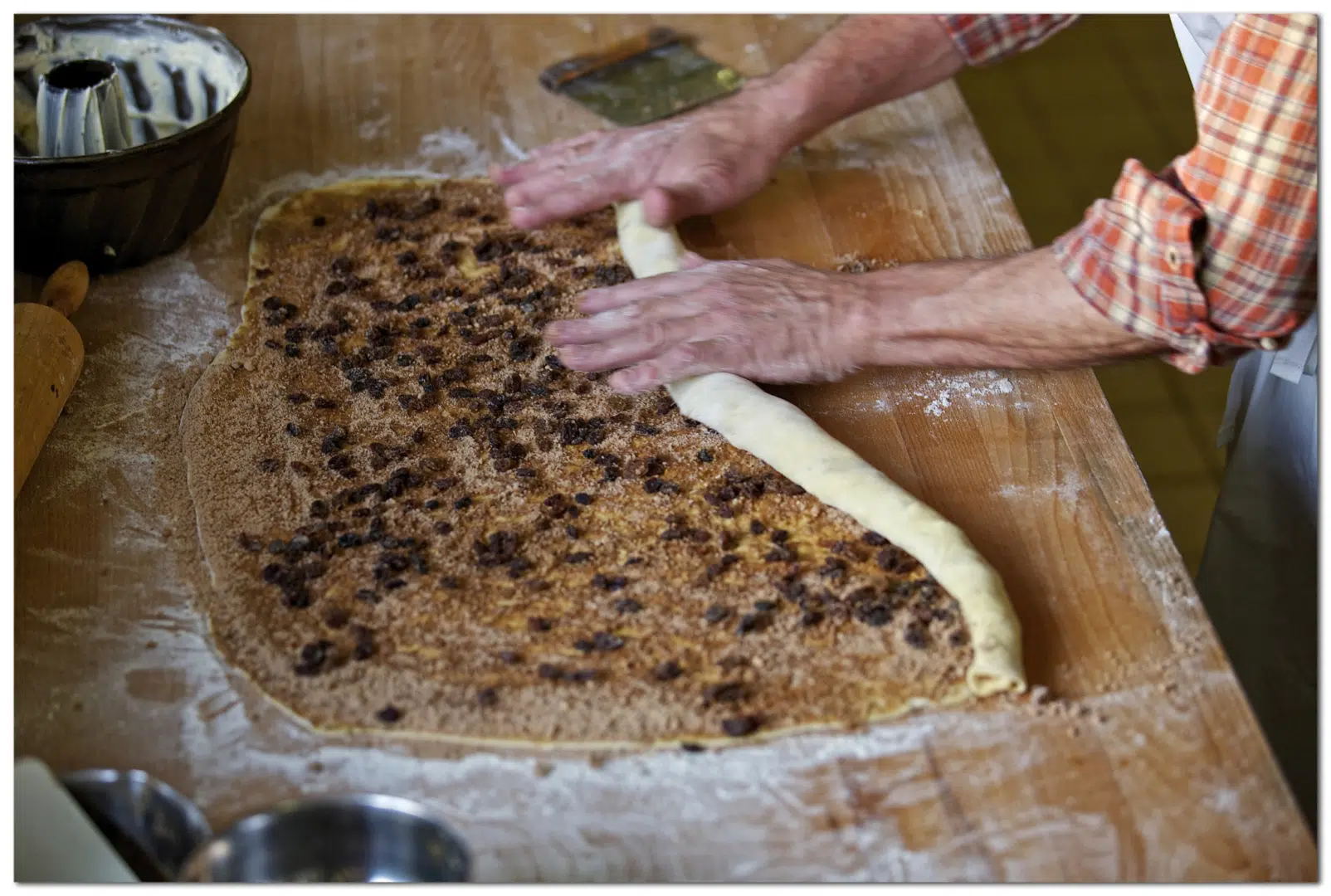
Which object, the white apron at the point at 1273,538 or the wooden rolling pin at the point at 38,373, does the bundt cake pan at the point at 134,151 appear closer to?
the wooden rolling pin at the point at 38,373

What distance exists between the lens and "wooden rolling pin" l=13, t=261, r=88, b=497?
1.59m

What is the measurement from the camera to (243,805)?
1.26 metres

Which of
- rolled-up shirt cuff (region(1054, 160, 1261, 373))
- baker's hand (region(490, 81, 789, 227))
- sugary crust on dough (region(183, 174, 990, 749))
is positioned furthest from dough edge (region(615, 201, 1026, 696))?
baker's hand (region(490, 81, 789, 227))

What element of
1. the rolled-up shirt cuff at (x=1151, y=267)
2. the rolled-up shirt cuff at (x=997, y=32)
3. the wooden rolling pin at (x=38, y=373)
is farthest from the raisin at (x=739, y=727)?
the rolled-up shirt cuff at (x=997, y=32)

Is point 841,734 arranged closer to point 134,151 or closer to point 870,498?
point 870,498

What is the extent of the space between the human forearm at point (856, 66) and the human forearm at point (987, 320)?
533mm

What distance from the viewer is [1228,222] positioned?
54.8 inches

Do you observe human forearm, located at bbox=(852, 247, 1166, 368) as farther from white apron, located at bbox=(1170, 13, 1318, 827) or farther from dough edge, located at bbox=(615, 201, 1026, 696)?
white apron, located at bbox=(1170, 13, 1318, 827)

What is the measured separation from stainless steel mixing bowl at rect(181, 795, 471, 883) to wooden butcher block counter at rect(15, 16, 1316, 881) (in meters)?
0.07

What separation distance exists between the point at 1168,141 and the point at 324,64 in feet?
10.3

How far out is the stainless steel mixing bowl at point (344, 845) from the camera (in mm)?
1169

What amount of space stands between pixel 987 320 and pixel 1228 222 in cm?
35
